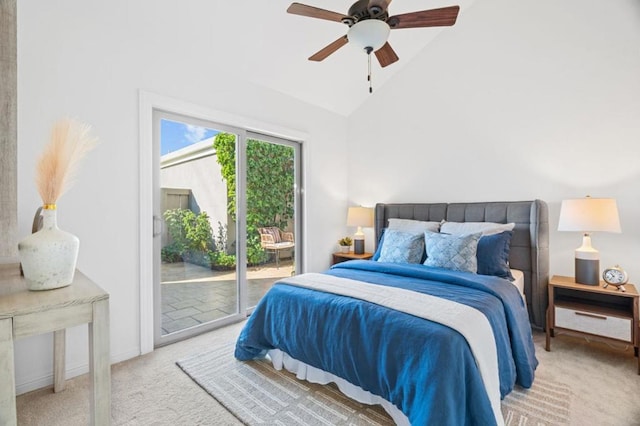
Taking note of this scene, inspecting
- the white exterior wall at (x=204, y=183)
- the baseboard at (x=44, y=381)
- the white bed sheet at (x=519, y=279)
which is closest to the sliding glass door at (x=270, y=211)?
the white exterior wall at (x=204, y=183)

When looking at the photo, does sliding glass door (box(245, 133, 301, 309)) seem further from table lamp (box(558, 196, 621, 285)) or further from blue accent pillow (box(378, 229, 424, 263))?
table lamp (box(558, 196, 621, 285))

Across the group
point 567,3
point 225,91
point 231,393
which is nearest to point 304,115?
point 225,91

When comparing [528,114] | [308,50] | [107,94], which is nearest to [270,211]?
[308,50]

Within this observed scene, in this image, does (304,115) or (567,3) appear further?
(304,115)

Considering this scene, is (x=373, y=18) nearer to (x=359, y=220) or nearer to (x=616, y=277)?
(x=359, y=220)

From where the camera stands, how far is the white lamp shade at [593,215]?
2.42 meters

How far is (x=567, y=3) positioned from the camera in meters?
2.93

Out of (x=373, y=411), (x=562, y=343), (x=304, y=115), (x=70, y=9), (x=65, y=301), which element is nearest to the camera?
(x=65, y=301)

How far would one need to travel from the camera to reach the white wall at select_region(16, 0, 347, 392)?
6.84ft

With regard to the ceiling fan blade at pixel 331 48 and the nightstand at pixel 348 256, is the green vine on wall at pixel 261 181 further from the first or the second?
the ceiling fan blade at pixel 331 48

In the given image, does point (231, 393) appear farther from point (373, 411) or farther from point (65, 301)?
point (65, 301)

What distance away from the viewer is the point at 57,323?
1.18 metres

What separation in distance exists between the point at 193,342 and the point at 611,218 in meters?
3.63

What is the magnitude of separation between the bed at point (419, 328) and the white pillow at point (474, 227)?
26 millimetres
